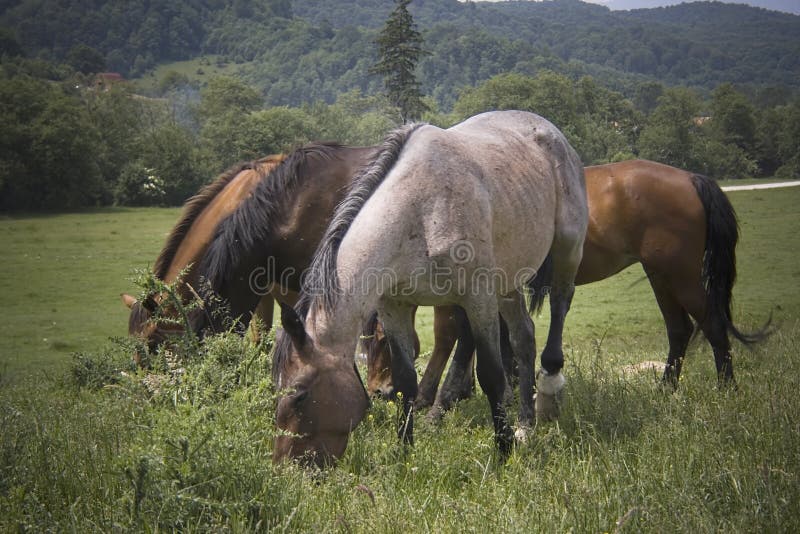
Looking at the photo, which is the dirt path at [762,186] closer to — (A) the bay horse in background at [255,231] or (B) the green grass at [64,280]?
(B) the green grass at [64,280]

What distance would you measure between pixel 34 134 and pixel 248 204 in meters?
24.9

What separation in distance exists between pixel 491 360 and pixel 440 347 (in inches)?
84.6

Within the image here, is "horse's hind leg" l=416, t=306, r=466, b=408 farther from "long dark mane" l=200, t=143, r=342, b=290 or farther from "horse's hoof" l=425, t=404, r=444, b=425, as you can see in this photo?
"long dark mane" l=200, t=143, r=342, b=290

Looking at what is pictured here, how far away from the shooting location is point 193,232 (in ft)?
17.6

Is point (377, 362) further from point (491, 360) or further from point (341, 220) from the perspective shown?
point (341, 220)

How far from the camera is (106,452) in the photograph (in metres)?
3.08

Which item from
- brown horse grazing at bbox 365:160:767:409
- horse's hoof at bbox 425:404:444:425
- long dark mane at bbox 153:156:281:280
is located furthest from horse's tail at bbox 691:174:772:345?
long dark mane at bbox 153:156:281:280

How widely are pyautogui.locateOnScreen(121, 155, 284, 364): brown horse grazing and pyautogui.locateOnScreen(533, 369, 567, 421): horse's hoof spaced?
2692 mm

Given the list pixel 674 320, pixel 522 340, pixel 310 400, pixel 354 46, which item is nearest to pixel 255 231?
pixel 310 400

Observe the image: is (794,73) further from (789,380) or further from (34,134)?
(789,380)

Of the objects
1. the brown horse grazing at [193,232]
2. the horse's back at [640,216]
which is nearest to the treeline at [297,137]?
the horse's back at [640,216]

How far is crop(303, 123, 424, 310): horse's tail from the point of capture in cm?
327

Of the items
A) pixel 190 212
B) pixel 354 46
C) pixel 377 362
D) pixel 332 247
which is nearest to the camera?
pixel 332 247

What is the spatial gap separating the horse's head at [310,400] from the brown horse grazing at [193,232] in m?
1.94
